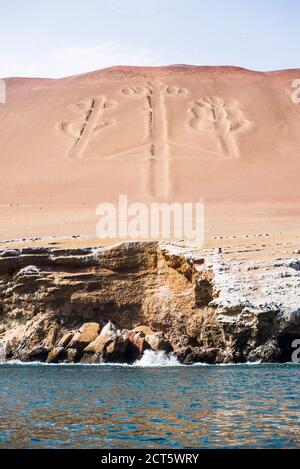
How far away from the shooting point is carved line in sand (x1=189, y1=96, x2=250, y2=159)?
7269cm

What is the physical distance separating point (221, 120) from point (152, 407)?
6271cm

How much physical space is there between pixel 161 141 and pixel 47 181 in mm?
12690

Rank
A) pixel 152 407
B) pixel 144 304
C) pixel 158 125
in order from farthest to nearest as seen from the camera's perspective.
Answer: pixel 158 125 → pixel 144 304 → pixel 152 407

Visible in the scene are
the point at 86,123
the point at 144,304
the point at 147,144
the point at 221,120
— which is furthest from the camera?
the point at 86,123

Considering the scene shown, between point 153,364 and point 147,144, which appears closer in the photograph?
point 153,364

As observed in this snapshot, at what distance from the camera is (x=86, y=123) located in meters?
78.8

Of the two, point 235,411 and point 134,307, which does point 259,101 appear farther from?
point 235,411

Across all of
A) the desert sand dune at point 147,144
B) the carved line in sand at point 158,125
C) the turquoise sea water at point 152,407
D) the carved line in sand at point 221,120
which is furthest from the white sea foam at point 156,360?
the carved line in sand at point 221,120

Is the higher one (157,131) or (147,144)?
(157,131)

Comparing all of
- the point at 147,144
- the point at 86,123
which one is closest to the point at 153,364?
the point at 147,144

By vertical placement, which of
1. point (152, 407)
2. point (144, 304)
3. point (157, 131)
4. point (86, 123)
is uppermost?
point (86, 123)

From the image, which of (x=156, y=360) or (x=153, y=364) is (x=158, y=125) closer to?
(x=156, y=360)

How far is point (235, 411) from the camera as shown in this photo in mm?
16266

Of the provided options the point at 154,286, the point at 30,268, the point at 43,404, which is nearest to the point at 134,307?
the point at 154,286
